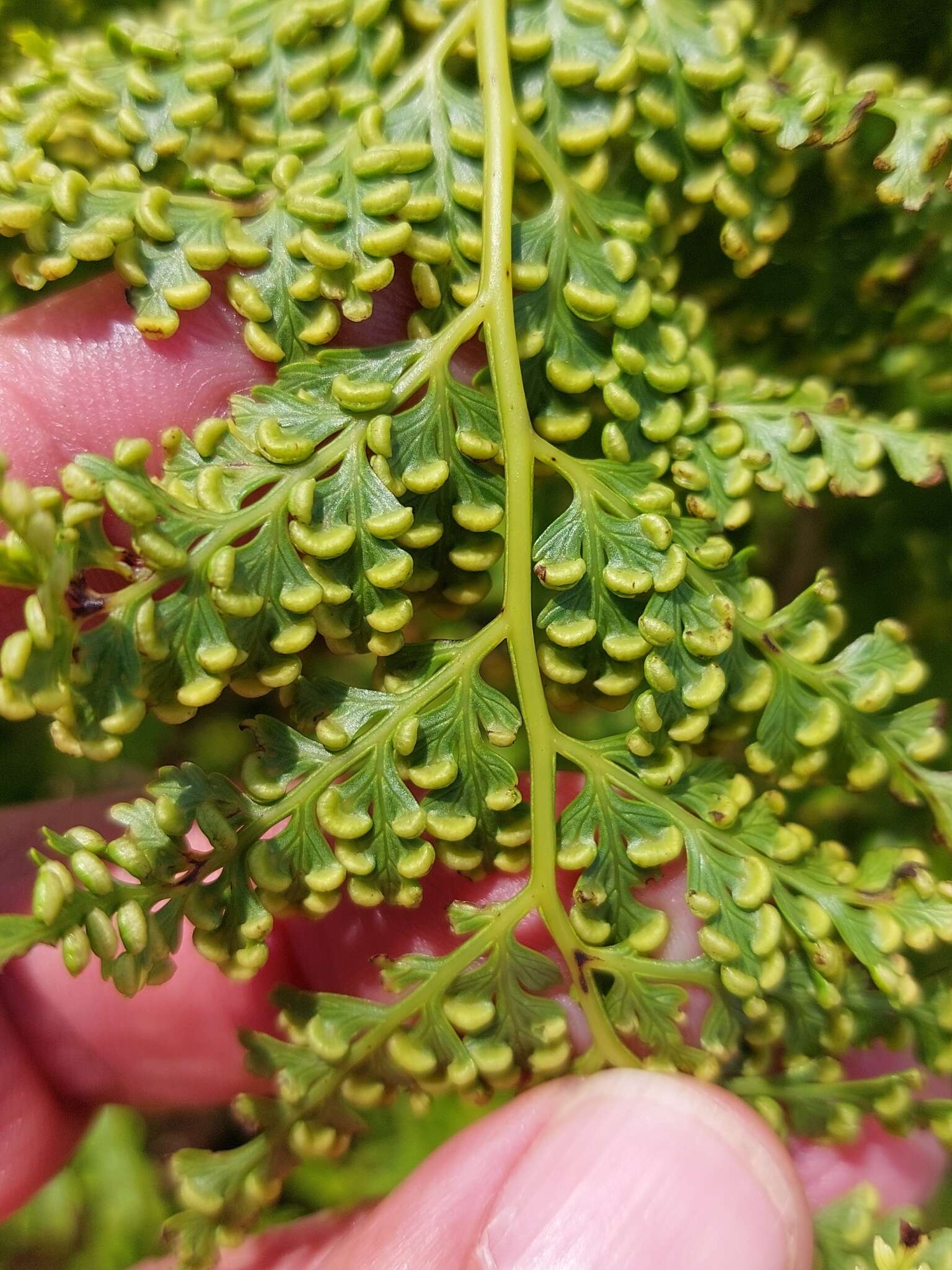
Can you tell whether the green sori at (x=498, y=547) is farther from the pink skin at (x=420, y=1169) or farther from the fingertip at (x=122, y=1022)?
the fingertip at (x=122, y=1022)

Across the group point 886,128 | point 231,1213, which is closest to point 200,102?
point 886,128

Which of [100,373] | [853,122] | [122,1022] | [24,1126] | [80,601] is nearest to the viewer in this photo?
[80,601]

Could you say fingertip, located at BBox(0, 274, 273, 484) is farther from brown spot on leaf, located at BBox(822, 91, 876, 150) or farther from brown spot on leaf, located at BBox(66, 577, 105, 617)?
brown spot on leaf, located at BBox(822, 91, 876, 150)

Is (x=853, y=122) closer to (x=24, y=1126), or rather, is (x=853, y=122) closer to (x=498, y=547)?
(x=498, y=547)

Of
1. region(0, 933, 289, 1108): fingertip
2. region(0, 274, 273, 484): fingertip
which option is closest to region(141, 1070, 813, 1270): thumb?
region(0, 933, 289, 1108): fingertip

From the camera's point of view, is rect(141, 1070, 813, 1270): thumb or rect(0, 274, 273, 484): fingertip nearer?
rect(141, 1070, 813, 1270): thumb

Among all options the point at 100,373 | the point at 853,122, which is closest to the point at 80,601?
the point at 100,373

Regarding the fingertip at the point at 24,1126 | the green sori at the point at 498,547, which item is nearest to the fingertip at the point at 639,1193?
the green sori at the point at 498,547

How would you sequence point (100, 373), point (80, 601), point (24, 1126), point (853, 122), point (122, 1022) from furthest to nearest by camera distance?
point (122, 1022)
point (24, 1126)
point (100, 373)
point (853, 122)
point (80, 601)

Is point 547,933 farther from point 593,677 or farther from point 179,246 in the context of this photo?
point 179,246
